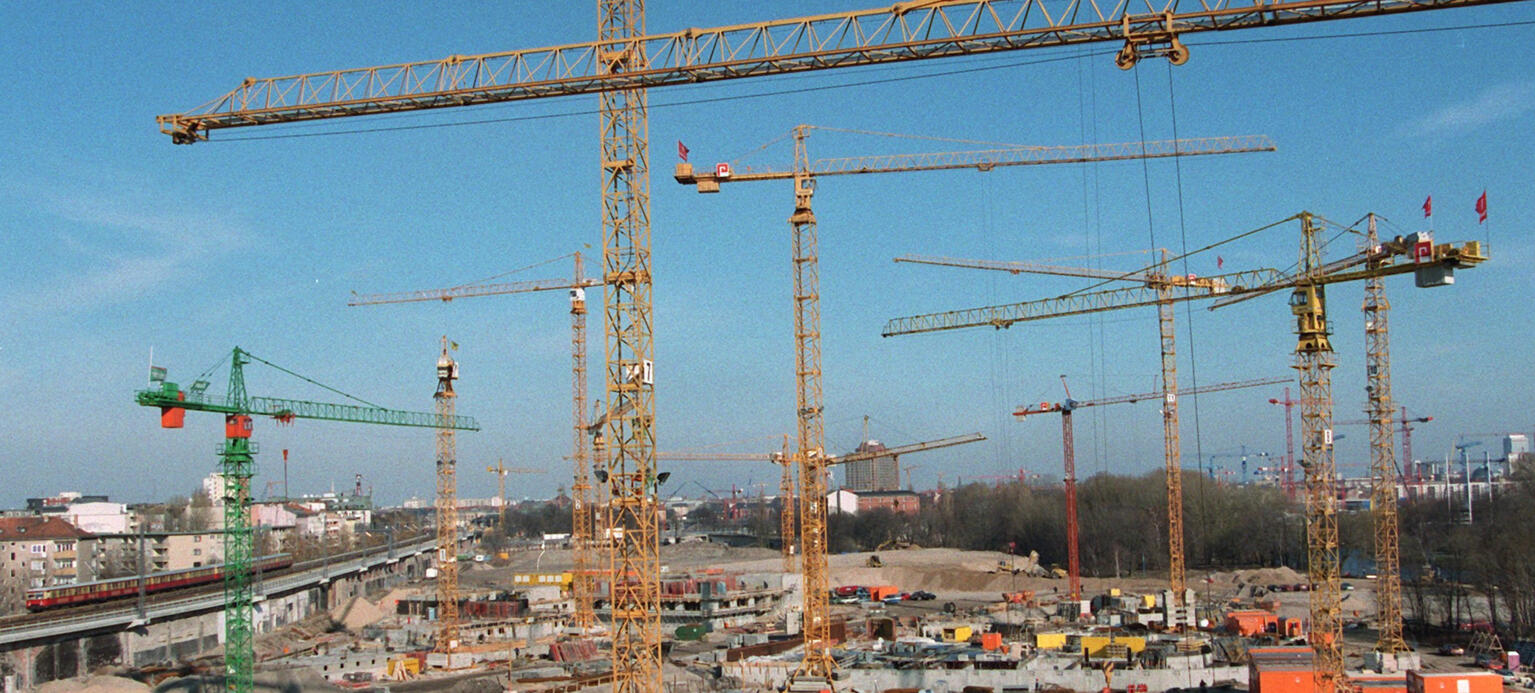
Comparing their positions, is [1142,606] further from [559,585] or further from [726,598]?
[559,585]

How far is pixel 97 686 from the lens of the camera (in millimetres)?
32500

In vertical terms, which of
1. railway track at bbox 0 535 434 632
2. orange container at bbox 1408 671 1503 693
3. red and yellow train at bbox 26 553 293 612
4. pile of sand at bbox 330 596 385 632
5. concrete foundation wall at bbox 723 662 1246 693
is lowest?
pile of sand at bbox 330 596 385 632

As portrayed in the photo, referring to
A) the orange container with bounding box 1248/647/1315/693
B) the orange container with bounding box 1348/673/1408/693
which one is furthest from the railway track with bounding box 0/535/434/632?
the orange container with bounding box 1348/673/1408/693

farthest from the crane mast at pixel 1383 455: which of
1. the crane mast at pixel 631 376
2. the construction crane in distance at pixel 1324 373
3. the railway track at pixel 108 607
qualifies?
the railway track at pixel 108 607

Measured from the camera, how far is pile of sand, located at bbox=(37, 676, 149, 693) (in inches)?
1267

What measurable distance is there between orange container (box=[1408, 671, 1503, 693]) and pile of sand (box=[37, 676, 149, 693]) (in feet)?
105

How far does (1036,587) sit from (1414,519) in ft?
107

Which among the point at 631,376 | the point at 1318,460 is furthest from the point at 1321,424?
the point at 631,376

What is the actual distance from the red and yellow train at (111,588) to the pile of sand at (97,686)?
37.3ft

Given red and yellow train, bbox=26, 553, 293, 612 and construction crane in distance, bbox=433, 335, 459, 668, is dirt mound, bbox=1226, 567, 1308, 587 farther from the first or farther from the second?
red and yellow train, bbox=26, 553, 293, 612

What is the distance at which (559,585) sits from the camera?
58625 millimetres

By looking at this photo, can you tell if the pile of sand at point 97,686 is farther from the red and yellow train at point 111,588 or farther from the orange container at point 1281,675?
the orange container at point 1281,675

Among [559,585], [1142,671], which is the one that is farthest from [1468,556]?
[559,585]

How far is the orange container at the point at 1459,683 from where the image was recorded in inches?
1045
